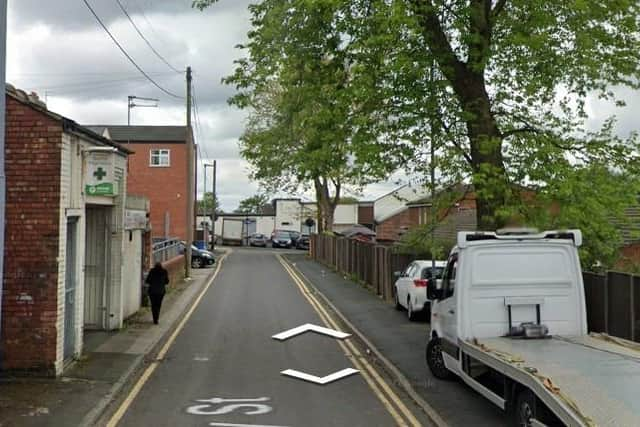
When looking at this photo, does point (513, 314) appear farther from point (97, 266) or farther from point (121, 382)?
point (97, 266)

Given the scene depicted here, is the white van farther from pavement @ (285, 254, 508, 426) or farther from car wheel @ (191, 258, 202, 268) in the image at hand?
car wheel @ (191, 258, 202, 268)

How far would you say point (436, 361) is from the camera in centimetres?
1265

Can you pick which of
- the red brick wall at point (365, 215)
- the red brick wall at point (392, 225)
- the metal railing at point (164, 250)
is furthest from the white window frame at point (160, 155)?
the red brick wall at point (365, 215)

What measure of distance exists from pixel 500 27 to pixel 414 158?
3.05 meters

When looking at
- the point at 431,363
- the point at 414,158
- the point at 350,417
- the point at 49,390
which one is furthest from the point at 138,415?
the point at 414,158

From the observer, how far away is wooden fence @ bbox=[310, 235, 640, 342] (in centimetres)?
1138

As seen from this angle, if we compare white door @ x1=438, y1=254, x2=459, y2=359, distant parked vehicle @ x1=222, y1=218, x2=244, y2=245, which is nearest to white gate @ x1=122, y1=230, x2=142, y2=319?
white door @ x1=438, y1=254, x2=459, y2=359

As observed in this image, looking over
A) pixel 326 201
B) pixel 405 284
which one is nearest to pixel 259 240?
pixel 326 201

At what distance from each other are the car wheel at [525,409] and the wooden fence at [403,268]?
3.73m

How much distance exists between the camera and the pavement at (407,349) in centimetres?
1029

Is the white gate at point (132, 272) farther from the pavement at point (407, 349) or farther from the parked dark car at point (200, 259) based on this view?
the parked dark car at point (200, 259)

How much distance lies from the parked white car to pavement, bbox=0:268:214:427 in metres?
6.59

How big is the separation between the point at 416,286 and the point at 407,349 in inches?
169

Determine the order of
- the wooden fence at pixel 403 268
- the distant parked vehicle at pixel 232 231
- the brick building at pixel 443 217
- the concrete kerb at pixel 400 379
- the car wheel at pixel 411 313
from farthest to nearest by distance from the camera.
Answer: the distant parked vehicle at pixel 232 231 < the car wheel at pixel 411 313 < the brick building at pixel 443 217 < the wooden fence at pixel 403 268 < the concrete kerb at pixel 400 379
